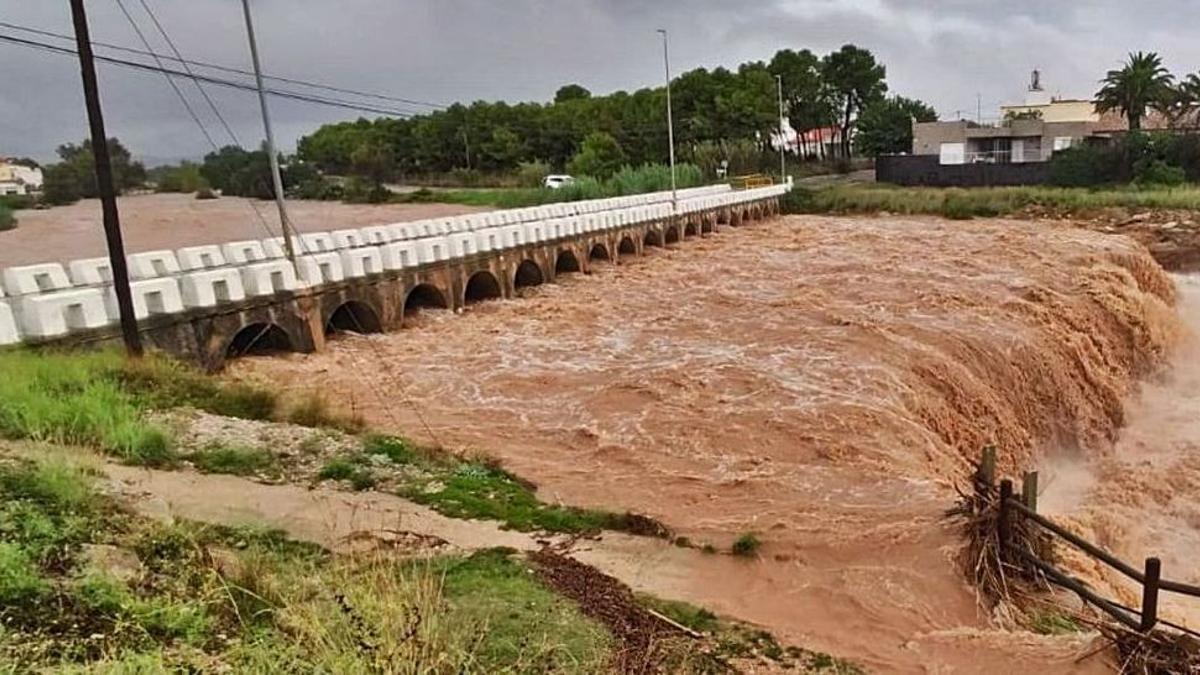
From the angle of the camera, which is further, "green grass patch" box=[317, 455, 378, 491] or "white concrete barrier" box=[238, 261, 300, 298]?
"white concrete barrier" box=[238, 261, 300, 298]

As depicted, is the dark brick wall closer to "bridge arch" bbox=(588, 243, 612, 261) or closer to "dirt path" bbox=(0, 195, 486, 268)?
"dirt path" bbox=(0, 195, 486, 268)

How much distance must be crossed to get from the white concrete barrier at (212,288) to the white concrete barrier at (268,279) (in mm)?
187

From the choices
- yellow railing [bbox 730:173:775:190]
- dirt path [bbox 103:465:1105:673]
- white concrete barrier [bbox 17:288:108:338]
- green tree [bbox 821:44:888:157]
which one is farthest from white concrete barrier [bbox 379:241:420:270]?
green tree [bbox 821:44:888:157]

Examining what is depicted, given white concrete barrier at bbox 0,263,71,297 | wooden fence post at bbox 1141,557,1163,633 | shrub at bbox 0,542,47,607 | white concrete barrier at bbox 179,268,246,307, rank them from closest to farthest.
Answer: shrub at bbox 0,542,47,607 → wooden fence post at bbox 1141,557,1163,633 → white concrete barrier at bbox 0,263,71,297 → white concrete barrier at bbox 179,268,246,307

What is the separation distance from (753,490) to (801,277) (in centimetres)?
1945

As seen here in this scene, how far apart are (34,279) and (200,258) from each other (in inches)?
186

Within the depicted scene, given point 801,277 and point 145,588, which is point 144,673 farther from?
point 801,277

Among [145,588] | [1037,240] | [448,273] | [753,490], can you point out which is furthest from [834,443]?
[1037,240]

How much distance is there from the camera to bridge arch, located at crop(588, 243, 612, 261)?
3488 cm

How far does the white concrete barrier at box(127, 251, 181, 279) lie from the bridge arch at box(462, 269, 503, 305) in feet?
29.1

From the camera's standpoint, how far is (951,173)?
2306 inches

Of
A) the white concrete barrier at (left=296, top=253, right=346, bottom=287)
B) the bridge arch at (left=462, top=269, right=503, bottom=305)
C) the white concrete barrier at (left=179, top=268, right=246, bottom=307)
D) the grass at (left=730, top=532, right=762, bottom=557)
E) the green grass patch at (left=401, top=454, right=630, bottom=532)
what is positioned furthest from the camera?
the bridge arch at (left=462, top=269, right=503, bottom=305)

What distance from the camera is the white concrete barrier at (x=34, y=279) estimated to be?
621 inches

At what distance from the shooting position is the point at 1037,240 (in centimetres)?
3862
